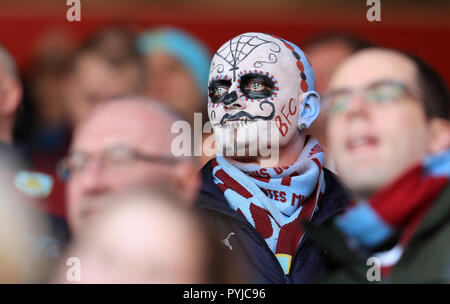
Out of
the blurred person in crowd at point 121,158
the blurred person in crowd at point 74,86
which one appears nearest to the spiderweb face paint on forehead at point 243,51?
the blurred person in crowd at point 121,158

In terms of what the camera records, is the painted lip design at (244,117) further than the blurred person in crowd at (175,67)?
No

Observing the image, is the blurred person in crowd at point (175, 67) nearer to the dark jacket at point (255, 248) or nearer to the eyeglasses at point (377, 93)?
the dark jacket at point (255, 248)

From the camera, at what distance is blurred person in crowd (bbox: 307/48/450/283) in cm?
168

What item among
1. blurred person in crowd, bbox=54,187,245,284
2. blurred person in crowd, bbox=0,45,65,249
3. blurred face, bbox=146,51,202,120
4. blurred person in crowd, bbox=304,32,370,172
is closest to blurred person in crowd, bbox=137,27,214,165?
blurred face, bbox=146,51,202,120

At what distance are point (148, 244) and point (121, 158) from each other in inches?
25.5

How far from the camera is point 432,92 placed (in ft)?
6.05

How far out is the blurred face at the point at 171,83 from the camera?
3342mm

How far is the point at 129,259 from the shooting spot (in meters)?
1.46

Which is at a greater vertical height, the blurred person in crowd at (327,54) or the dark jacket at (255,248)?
the blurred person in crowd at (327,54)

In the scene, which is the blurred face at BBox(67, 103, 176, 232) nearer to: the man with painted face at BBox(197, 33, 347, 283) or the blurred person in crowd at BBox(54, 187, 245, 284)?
the man with painted face at BBox(197, 33, 347, 283)

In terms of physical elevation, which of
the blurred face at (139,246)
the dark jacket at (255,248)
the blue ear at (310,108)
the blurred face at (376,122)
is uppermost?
the blue ear at (310,108)

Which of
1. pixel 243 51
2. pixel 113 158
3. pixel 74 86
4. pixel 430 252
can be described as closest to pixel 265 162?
pixel 243 51

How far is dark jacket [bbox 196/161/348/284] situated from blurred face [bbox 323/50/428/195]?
0.99 feet

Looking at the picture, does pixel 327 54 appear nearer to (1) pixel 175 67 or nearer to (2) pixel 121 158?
(1) pixel 175 67
